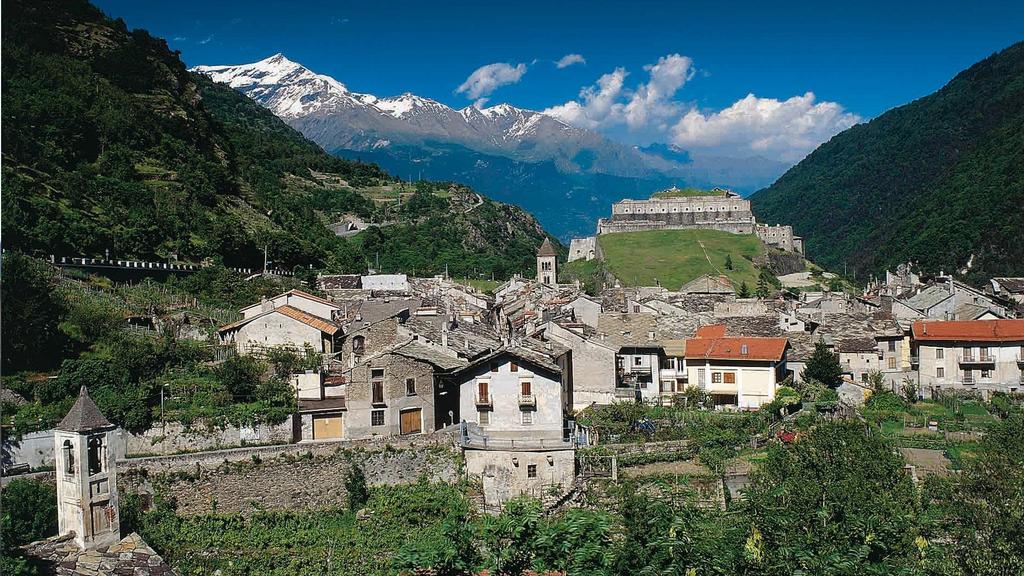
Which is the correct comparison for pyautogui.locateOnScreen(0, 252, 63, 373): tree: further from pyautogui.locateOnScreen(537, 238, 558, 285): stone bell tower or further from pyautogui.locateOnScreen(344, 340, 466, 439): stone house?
pyautogui.locateOnScreen(537, 238, 558, 285): stone bell tower

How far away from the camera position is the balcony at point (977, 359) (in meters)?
42.4

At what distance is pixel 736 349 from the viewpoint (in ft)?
129

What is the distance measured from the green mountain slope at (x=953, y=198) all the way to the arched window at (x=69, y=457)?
105696 millimetres

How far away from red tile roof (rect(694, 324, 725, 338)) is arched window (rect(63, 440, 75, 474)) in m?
32.1

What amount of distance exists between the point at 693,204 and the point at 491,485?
A: 107 metres

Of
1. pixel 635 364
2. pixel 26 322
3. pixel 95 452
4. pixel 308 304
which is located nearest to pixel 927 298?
pixel 635 364

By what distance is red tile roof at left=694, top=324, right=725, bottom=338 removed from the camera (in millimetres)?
43906

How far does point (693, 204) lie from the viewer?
12731 cm

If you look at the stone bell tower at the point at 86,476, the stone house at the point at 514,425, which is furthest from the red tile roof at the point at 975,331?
the stone bell tower at the point at 86,476

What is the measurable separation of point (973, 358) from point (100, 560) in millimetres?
41438

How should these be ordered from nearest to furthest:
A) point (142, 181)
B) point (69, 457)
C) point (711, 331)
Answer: point (69, 457), point (711, 331), point (142, 181)

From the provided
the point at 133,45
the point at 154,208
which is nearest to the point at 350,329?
the point at 154,208

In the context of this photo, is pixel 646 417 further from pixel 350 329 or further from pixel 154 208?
pixel 154 208

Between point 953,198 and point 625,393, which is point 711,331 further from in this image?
point 953,198
